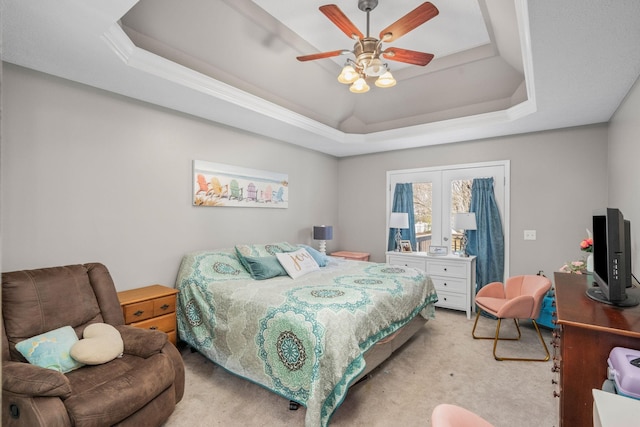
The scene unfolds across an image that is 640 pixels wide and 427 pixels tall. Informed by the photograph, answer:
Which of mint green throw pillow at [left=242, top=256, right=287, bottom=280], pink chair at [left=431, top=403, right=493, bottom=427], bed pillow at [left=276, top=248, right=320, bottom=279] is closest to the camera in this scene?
pink chair at [left=431, top=403, right=493, bottom=427]

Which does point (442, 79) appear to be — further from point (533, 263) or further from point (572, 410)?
point (572, 410)

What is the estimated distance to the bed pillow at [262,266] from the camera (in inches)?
137

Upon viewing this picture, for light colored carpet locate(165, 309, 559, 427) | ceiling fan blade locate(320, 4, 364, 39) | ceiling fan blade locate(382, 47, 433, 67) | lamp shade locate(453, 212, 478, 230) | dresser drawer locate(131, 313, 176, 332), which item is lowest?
light colored carpet locate(165, 309, 559, 427)

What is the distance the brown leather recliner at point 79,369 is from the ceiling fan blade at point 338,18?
2.48 meters

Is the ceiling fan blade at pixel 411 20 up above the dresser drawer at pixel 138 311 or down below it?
above

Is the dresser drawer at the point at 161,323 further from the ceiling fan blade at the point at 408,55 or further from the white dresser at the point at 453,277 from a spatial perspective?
the white dresser at the point at 453,277

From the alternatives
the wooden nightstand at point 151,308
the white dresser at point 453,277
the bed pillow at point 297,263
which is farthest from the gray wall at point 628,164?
the wooden nightstand at point 151,308

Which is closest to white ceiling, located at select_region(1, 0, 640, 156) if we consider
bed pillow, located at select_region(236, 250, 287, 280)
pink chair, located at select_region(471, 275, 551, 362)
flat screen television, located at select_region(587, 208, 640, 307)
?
flat screen television, located at select_region(587, 208, 640, 307)

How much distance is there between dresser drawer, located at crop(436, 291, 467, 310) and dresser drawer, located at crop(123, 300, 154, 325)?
11.4 ft

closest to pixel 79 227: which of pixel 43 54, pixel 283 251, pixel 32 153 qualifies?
pixel 32 153

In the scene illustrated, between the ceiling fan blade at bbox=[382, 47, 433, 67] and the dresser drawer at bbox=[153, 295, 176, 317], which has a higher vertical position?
the ceiling fan blade at bbox=[382, 47, 433, 67]

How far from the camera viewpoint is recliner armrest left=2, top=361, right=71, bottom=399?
1.76 meters

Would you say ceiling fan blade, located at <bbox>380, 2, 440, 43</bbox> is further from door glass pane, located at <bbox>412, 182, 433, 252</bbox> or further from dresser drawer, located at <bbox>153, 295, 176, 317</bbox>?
door glass pane, located at <bbox>412, 182, 433, 252</bbox>

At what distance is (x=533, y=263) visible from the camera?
4.30 meters
